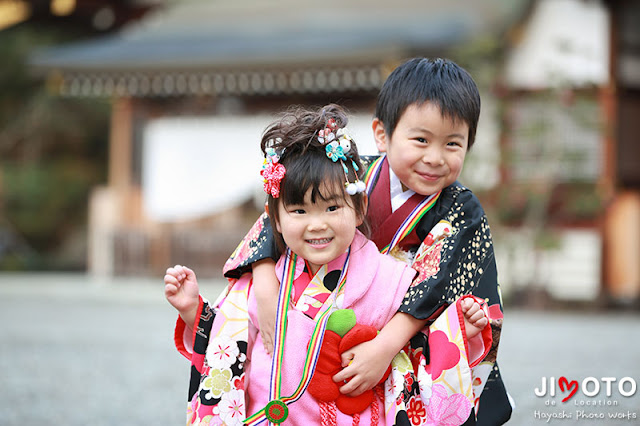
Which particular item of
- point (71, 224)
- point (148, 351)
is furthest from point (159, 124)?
point (148, 351)

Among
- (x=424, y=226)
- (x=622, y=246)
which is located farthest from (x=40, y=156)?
(x=424, y=226)

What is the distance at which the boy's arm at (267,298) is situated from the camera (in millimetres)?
1916

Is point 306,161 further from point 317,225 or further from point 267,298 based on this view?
point 267,298

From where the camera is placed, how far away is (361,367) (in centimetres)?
180

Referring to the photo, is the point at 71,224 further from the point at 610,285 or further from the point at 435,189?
the point at 435,189

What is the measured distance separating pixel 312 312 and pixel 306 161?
0.42 meters

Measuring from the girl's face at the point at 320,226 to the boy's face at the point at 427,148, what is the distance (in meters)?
0.21

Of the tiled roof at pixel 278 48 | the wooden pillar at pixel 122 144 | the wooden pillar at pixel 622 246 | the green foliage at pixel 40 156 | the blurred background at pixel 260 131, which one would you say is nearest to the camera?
the blurred background at pixel 260 131

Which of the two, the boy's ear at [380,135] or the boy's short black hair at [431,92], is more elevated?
the boy's short black hair at [431,92]

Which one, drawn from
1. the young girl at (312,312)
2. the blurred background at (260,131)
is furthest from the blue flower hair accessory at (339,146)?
the blurred background at (260,131)

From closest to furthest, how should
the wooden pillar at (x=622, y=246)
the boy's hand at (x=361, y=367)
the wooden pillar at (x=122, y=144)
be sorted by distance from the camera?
the boy's hand at (x=361, y=367)
the wooden pillar at (x=622, y=246)
the wooden pillar at (x=122, y=144)

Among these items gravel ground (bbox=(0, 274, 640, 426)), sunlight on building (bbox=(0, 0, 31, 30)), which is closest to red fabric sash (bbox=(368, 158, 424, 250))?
gravel ground (bbox=(0, 274, 640, 426))

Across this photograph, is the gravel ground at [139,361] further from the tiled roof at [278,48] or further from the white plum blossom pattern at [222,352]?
the tiled roof at [278,48]

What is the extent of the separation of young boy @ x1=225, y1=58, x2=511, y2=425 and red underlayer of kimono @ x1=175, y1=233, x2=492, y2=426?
0.13ft
